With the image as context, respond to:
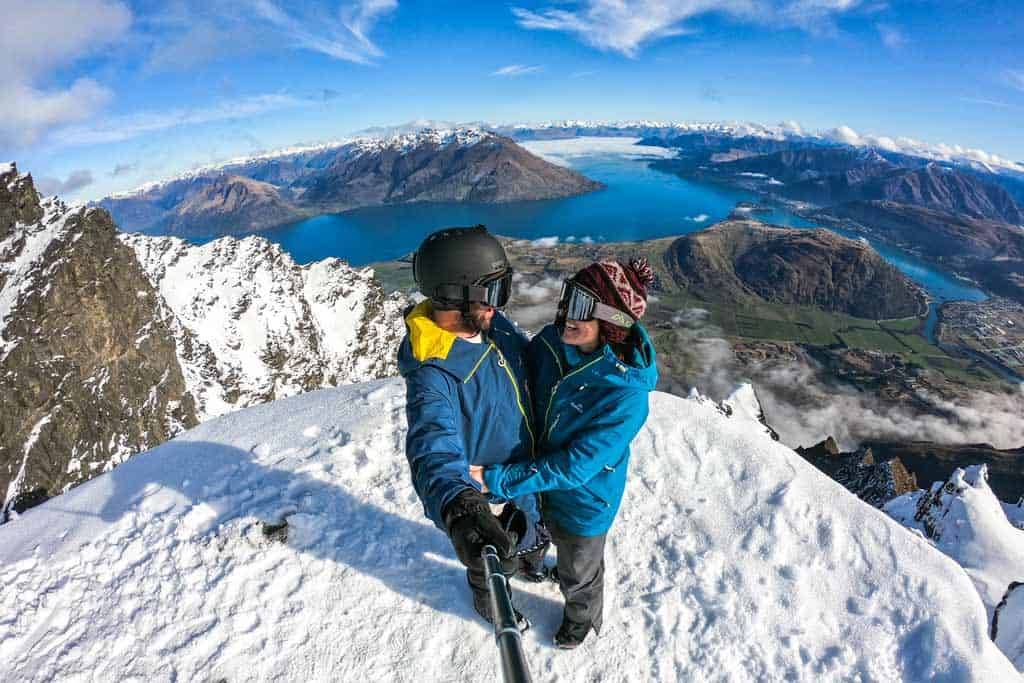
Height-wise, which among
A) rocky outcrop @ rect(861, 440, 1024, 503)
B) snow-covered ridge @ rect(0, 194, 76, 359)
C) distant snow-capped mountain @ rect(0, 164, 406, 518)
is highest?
snow-covered ridge @ rect(0, 194, 76, 359)

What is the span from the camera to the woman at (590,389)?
347 cm

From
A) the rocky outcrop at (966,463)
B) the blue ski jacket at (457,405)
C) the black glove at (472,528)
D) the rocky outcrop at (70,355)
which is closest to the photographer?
the black glove at (472,528)

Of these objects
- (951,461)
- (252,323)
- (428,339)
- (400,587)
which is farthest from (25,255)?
(951,461)

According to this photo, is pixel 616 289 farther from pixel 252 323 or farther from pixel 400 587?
pixel 252 323

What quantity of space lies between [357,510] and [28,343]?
5953cm

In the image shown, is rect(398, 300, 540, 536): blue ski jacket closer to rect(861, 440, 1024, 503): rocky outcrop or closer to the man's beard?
the man's beard

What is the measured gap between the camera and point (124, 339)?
186ft

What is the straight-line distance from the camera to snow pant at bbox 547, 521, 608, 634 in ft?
14.7

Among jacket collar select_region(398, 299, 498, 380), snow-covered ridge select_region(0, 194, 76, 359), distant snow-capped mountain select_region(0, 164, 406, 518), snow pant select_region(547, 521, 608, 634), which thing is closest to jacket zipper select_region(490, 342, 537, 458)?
jacket collar select_region(398, 299, 498, 380)

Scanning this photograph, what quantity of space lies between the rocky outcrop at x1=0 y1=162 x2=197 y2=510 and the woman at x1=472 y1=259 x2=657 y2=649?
56.4 metres

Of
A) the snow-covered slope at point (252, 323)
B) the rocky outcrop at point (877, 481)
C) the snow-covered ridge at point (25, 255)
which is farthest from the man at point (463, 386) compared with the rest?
the snow-covered slope at point (252, 323)

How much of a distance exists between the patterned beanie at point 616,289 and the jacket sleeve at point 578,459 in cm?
55

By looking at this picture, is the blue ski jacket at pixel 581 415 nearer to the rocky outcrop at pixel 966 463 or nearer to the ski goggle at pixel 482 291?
the ski goggle at pixel 482 291

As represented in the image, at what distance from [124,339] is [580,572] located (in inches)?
2855
